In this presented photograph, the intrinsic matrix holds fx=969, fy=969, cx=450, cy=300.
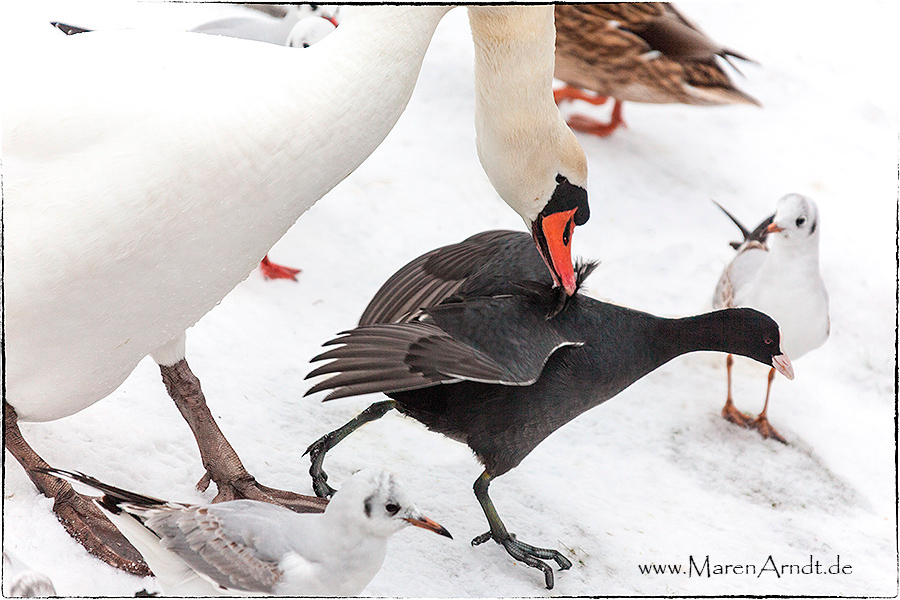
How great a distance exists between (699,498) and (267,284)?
133 centimetres

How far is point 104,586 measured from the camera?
1789 millimetres

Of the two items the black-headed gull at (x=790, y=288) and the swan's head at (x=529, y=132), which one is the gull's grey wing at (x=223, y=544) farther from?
the black-headed gull at (x=790, y=288)

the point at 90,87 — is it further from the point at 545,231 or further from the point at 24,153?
the point at 545,231

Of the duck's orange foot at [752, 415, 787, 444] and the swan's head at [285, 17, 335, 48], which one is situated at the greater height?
the swan's head at [285, 17, 335, 48]

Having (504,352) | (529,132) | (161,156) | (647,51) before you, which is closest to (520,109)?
(529,132)

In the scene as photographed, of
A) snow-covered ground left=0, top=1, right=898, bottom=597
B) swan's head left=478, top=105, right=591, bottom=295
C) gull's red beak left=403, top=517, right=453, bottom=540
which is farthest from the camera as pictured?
snow-covered ground left=0, top=1, right=898, bottom=597

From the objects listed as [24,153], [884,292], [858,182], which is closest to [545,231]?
[24,153]

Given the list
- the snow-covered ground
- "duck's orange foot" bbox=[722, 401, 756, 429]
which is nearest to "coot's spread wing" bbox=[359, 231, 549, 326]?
the snow-covered ground

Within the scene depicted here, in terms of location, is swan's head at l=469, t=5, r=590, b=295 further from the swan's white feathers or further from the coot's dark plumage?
the swan's white feathers

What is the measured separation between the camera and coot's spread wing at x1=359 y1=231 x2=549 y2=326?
7.26 ft

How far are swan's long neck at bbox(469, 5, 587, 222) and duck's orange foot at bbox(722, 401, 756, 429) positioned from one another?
3.10 ft

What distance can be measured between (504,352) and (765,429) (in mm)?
1068

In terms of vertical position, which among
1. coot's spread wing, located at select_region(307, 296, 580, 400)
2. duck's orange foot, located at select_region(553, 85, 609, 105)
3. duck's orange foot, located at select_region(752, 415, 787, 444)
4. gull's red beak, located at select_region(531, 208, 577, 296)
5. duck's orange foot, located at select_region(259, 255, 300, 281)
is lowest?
duck's orange foot, located at select_region(752, 415, 787, 444)

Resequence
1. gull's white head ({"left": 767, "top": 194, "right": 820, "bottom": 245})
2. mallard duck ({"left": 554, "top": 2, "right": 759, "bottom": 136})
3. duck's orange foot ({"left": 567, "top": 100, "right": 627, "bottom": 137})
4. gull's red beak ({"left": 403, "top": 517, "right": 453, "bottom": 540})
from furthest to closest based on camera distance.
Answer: duck's orange foot ({"left": 567, "top": 100, "right": 627, "bottom": 137}), mallard duck ({"left": 554, "top": 2, "right": 759, "bottom": 136}), gull's white head ({"left": 767, "top": 194, "right": 820, "bottom": 245}), gull's red beak ({"left": 403, "top": 517, "right": 453, "bottom": 540})
